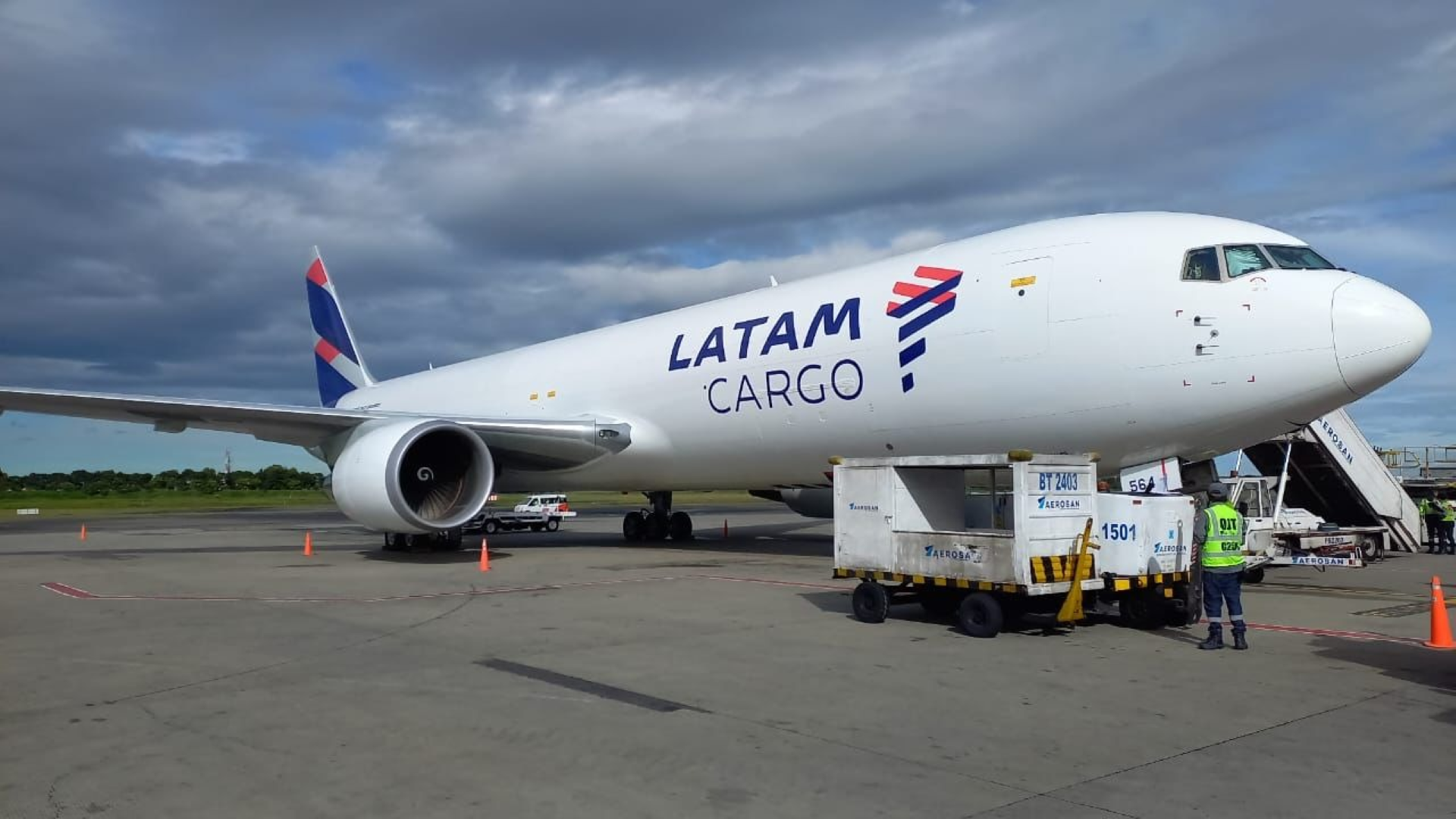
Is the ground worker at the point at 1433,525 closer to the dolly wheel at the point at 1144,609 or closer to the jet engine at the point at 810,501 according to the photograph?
the jet engine at the point at 810,501

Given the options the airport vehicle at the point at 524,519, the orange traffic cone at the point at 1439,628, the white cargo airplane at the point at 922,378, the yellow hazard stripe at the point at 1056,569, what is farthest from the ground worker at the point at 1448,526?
the airport vehicle at the point at 524,519

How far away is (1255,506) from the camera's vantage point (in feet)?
51.4

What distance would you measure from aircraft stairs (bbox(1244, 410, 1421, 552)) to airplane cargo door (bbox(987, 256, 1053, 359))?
29.4 feet

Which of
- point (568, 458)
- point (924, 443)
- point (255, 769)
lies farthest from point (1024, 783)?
point (568, 458)

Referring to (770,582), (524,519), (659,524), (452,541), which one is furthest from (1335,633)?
(524,519)

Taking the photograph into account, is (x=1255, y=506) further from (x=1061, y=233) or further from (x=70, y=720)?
(x=70, y=720)

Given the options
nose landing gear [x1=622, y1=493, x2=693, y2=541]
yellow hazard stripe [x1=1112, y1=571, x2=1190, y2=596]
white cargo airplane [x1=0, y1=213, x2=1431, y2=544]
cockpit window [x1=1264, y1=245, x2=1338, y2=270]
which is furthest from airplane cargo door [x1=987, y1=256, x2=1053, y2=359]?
nose landing gear [x1=622, y1=493, x2=693, y2=541]

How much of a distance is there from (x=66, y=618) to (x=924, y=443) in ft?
31.1

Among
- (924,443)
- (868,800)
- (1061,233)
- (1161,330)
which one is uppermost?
(1061,233)

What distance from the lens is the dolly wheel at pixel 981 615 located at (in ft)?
28.9

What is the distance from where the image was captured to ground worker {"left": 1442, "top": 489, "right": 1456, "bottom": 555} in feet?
70.0

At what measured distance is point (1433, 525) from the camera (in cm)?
2206

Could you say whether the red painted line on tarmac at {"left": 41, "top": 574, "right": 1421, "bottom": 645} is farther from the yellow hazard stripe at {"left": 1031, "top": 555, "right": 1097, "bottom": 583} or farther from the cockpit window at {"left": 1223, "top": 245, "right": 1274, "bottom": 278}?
the cockpit window at {"left": 1223, "top": 245, "right": 1274, "bottom": 278}

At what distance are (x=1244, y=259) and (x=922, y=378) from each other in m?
3.65
